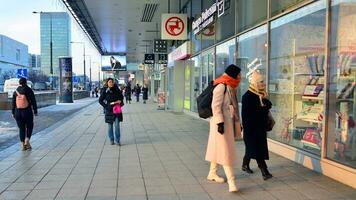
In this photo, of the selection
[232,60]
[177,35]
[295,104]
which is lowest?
[295,104]

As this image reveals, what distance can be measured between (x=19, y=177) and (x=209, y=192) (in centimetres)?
316

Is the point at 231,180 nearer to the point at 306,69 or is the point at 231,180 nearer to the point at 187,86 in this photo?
the point at 306,69

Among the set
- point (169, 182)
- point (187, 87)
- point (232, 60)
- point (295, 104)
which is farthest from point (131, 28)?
point (169, 182)

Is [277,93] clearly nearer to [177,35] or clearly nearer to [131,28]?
[177,35]

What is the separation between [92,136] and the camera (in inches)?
526

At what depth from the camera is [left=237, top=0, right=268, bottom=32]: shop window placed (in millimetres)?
11126

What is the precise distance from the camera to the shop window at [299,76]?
321 inches

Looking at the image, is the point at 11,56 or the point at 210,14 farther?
the point at 11,56

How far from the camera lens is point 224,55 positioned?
50.1ft

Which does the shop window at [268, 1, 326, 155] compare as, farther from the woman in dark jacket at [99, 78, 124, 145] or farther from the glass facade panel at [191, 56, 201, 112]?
the glass facade panel at [191, 56, 201, 112]

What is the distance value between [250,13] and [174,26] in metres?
6.97

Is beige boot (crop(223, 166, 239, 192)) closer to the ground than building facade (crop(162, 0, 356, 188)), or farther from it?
closer to the ground

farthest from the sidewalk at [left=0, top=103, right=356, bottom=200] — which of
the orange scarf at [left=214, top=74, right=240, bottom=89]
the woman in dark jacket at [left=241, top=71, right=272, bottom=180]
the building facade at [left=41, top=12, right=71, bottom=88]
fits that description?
the building facade at [left=41, top=12, right=71, bottom=88]

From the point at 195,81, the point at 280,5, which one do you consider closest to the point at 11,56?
the point at 195,81
